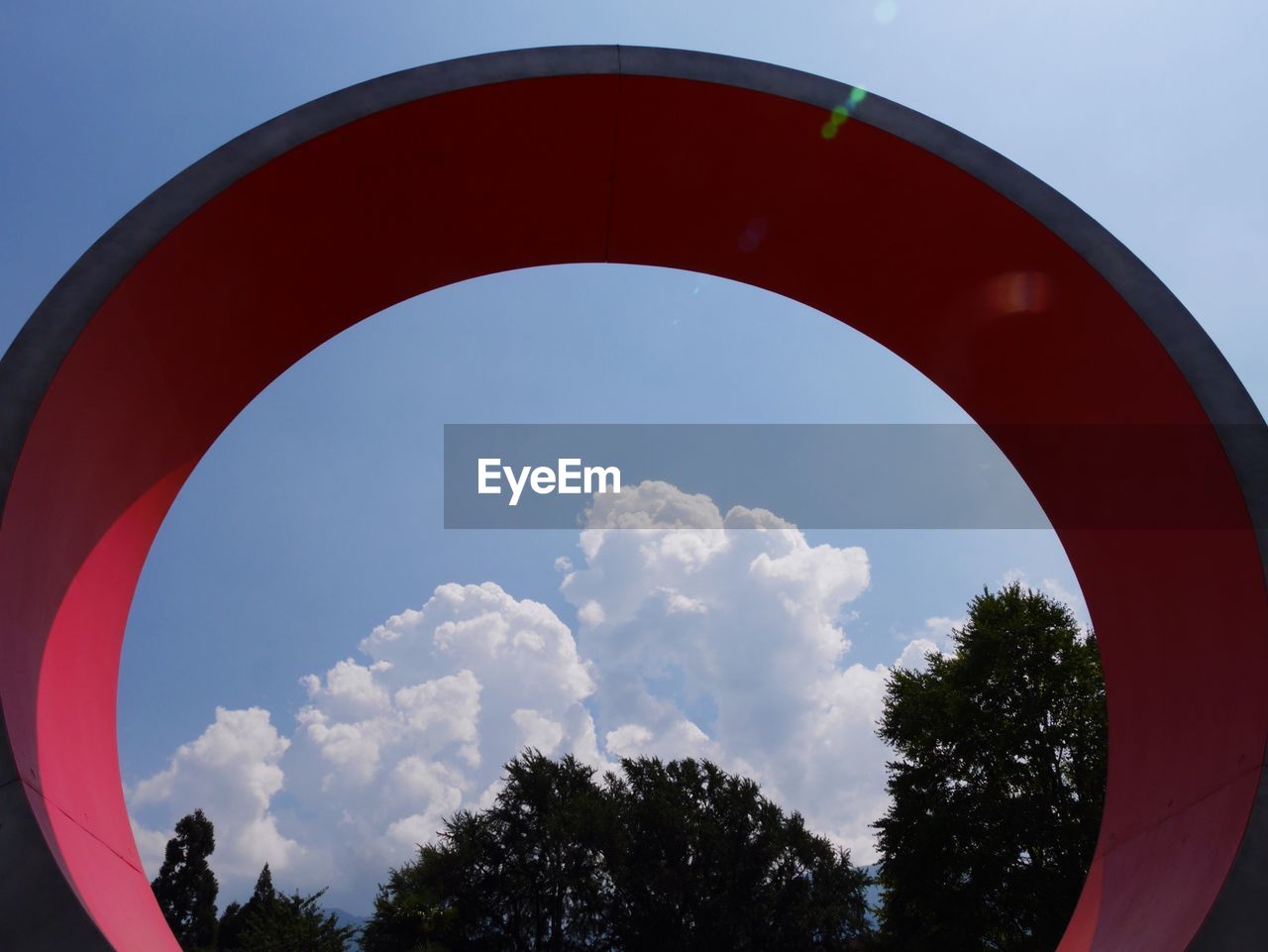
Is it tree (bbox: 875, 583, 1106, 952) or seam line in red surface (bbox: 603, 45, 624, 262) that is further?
tree (bbox: 875, 583, 1106, 952)

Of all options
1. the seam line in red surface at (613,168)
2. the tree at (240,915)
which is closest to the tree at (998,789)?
the seam line in red surface at (613,168)

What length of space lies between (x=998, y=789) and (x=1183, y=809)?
15895mm

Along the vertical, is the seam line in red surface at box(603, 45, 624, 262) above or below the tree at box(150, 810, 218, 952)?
above

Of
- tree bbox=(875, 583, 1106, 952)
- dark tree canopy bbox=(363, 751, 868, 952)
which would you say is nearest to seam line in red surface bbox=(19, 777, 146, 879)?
tree bbox=(875, 583, 1106, 952)

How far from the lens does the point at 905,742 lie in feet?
69.4

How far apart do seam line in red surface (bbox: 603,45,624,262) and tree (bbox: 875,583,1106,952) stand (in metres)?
16.9

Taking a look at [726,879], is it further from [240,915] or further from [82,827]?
[82,827]

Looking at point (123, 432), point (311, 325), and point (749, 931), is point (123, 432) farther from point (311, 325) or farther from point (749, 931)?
point (749, 931)

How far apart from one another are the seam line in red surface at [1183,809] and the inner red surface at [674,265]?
0.02 meters

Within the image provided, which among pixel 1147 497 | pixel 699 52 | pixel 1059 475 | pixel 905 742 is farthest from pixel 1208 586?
pixel 905 742

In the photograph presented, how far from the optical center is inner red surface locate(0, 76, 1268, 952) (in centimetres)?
466

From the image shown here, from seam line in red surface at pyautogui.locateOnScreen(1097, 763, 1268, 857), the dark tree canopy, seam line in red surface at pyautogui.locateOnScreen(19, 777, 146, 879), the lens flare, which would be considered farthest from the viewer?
the dark tree canopy

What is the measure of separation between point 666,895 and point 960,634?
48.2ft

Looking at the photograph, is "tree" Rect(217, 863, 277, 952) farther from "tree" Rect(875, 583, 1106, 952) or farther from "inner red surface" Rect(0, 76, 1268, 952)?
"inner red surface" Rect(0, 76, 1268, 952)
